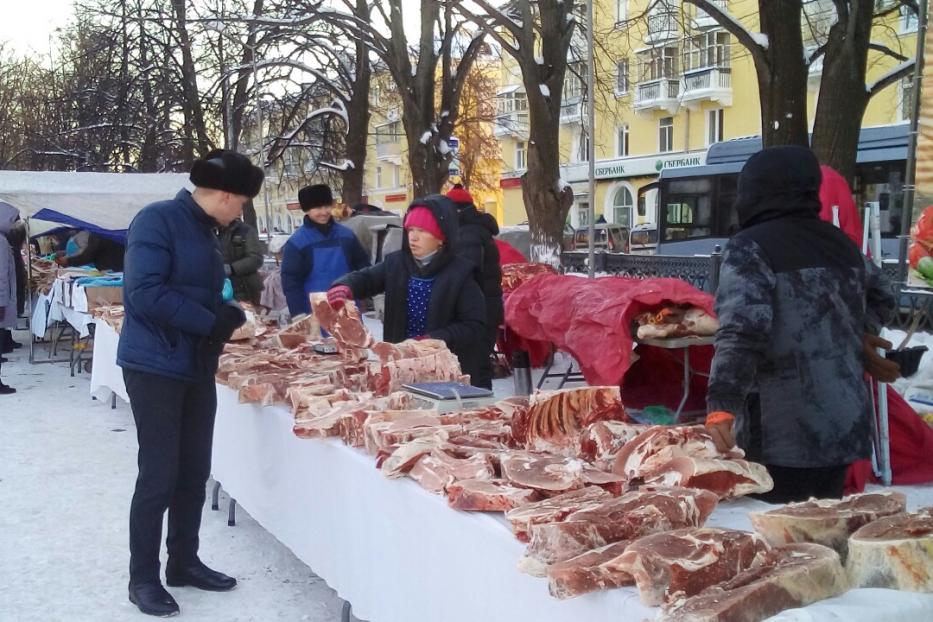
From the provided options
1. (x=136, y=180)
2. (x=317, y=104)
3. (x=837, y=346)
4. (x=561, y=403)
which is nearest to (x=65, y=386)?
(x=136, y=180)

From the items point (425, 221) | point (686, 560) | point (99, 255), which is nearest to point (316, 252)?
point (425, 221)

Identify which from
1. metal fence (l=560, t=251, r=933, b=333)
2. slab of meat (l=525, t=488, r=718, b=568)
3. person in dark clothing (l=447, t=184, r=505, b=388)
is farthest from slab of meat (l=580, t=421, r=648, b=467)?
metal fence (l=560, t=251, r=933, b=333)

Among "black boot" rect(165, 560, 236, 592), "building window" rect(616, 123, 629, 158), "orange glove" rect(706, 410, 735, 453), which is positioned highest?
"building window" rect(616, 123, 629, 158)

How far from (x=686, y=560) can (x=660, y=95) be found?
3362cm

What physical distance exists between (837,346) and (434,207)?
6.23ft

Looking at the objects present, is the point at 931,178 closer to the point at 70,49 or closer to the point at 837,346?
the point at 837,346

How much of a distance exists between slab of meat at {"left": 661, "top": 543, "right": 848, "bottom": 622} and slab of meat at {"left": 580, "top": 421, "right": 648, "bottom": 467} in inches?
33.7

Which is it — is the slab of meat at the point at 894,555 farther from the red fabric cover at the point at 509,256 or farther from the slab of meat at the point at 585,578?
the red fabric cover at the point at 509,256

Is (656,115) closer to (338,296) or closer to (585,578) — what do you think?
(338,296)

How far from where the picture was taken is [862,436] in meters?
2.67

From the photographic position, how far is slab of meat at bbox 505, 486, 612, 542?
1.97 m

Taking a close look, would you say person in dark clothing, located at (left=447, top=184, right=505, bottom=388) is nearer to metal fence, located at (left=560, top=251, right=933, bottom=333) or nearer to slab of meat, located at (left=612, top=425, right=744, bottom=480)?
metal fence, located at (left=560, top=251, right=933, bottom=333)

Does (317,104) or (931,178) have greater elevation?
(317,104)

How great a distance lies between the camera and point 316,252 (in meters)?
5.53
